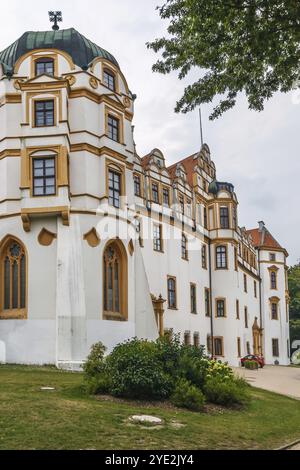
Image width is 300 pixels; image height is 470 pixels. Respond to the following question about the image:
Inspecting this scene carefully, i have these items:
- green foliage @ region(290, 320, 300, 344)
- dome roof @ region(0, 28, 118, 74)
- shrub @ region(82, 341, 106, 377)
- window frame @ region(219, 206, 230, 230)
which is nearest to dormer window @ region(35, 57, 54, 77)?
dome roof @ region(0, 28, 118, 74)

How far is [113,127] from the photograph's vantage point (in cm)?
3247

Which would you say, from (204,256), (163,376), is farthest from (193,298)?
(163,376)

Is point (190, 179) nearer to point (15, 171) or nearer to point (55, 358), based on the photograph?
point (15, 171)

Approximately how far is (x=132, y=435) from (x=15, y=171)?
20.5 meters

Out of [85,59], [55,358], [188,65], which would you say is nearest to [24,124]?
[85,59]

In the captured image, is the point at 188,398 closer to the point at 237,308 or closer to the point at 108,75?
the point at 108,75

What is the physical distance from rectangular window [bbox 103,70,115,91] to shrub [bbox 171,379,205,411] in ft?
67.6

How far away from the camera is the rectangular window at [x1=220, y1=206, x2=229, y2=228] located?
51219 millimetres

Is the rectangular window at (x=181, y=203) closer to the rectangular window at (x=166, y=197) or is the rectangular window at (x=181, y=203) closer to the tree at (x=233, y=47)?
the rectangular window at (x=166, y=197)

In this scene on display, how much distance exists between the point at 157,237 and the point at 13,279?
1446 centimetres

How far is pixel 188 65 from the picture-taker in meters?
14.5

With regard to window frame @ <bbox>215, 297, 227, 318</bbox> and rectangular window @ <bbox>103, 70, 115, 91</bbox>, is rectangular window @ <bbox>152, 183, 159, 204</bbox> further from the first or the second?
window frame @ <bbox>215, 297, 227, 318</bbox>

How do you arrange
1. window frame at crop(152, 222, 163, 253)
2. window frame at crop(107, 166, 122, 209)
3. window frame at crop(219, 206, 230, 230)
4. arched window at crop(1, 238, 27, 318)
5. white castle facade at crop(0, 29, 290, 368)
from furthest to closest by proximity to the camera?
window frame at crop(219, 206, 230, 230) → window frame at crop(152, 222, 163, 253) → window frame at crop(107, 166, 122, 209) → arched window at crop(1, 238, 27, 318) → white castle facade at crop(0, 29, 290, 368)

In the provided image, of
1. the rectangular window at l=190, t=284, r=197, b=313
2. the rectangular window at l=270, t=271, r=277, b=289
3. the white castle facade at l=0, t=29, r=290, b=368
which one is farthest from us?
the rectangular window at l=270, t=271, r=277, b=289
